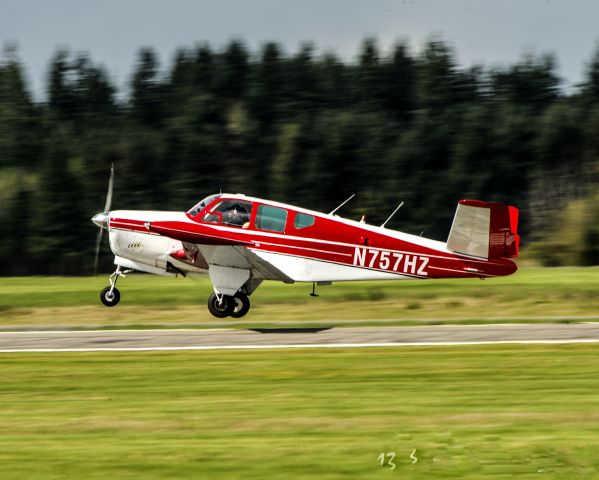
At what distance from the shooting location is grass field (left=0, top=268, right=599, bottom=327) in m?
23.0

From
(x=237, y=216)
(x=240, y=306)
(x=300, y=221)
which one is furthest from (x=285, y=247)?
(x=240, y=306)

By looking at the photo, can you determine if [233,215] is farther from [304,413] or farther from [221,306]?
[304,413]

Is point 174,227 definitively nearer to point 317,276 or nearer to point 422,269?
point 317,276

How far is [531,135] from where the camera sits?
7169cm

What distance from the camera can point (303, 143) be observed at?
69188mm

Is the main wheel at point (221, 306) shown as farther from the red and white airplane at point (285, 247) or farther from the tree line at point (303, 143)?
the tree line at point (303, 143)

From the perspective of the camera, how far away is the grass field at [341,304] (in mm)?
22984

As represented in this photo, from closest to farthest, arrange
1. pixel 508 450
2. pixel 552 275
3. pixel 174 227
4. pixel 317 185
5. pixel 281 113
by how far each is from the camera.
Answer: pixel 508 450, pixel 174 227, pixel 552 275, pixel 317 185, pixel 281 113

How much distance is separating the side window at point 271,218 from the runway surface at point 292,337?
7.05ft

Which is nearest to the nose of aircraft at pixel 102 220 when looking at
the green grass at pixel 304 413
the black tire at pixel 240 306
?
the black tire at pixel 240 306

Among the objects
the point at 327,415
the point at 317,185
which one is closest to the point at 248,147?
the point at 317,185

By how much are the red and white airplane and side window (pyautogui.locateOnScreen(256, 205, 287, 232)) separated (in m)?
0.02

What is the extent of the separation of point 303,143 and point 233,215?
4932 centimetres

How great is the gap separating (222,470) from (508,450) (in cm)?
258
